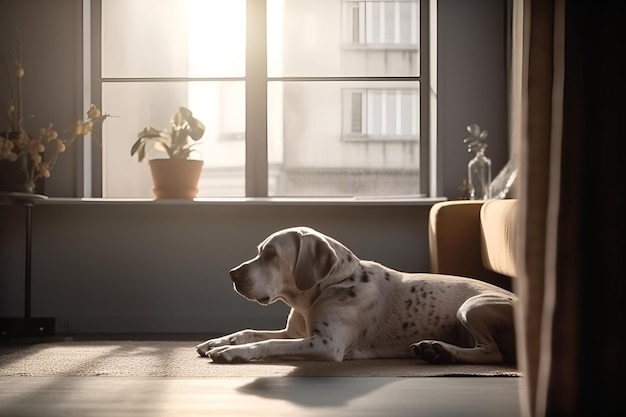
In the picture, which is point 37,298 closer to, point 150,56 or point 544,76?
point 150,56

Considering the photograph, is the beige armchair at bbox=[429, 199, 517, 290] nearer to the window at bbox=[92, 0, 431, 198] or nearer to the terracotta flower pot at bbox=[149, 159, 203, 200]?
the window at bbox=[92, 0, 431, 198]

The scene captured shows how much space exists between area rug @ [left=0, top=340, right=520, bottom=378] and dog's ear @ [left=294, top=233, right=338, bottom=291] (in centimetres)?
33

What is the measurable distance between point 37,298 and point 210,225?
986 mm

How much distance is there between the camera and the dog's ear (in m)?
3.10

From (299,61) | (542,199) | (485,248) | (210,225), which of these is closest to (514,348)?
(485,248)

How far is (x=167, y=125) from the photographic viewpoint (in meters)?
5.04

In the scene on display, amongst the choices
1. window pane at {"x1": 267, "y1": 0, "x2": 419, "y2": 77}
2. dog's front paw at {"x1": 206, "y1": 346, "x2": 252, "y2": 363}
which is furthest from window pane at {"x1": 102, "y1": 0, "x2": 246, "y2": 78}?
dog's front paw at {"x1": 206, "y1": 346, "x2": 252, "y2": 363}

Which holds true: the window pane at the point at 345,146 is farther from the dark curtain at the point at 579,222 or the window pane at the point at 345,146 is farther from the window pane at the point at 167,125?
the dark curtain at the point at 579,222

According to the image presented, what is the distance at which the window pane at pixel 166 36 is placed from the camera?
5.06m

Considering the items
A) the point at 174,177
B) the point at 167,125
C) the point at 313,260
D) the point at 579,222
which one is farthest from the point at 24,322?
the point at 579,222

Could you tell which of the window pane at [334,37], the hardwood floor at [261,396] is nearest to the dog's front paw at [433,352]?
the hardwood floor at [261,396]

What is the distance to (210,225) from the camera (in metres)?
4.74

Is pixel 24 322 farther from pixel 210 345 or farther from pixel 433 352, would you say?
pixel 433 352

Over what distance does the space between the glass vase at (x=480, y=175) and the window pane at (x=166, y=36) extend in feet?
4.93
